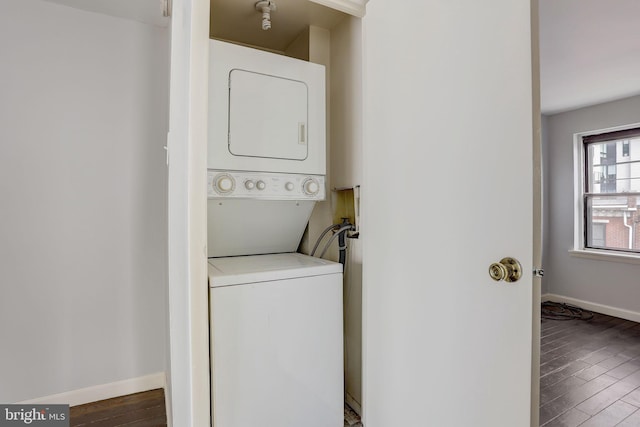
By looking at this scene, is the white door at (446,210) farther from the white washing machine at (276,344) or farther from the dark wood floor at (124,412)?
the dark wood floor at (124,412)

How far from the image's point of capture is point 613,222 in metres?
3.90

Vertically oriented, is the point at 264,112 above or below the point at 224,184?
above

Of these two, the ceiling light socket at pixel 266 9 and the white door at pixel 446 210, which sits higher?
the ceiling light socket at pixel 266 9

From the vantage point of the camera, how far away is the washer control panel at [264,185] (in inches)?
60.8

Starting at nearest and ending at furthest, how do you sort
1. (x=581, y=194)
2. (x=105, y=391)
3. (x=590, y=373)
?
(x=105, y=391), (x=590, y=373), (x=581, y=194)

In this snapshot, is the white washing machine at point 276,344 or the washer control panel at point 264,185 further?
the washer control panel at point 264,185

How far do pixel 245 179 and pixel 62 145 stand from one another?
1273 mm

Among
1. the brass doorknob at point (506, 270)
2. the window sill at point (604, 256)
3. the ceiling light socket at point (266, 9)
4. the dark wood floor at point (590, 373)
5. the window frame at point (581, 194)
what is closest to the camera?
the brass doorknob at point (506, 270)

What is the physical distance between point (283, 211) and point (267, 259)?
0.28 metres

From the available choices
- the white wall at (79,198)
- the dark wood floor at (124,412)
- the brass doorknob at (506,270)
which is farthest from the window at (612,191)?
the dark wood floor at (124,412)

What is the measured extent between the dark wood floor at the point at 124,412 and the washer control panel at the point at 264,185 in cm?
142

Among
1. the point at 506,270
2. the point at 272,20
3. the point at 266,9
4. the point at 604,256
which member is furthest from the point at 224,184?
the point at 604,256

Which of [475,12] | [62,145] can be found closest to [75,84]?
[62,145]

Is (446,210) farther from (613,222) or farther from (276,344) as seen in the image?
(613,222)
